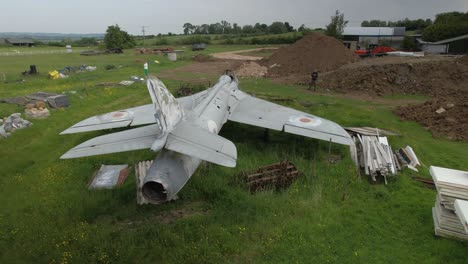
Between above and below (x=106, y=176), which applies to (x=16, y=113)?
above

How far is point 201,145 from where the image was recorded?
8.31 m

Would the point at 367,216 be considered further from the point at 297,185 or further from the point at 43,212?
the point at 43,212

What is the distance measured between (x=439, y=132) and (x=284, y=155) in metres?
9.94

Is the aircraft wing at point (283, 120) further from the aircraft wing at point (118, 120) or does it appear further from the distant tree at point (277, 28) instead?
the distant tree at point (277, 28)

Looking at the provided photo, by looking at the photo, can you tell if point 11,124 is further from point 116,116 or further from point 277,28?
point 277,28

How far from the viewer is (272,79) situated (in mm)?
34750

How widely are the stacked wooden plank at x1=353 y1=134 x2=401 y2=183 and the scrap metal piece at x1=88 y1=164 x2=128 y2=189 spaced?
387 inches

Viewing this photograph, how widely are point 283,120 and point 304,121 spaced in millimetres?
1007

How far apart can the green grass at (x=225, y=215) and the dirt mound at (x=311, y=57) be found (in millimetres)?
23533

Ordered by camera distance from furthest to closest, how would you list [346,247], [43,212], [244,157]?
[244,157], [43,212], [346,247]

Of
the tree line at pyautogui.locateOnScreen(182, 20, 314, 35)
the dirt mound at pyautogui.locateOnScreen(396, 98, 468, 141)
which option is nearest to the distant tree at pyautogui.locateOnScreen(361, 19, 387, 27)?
the tree line at pyautogui.locateOnScreen(182, 20, 314, 35)

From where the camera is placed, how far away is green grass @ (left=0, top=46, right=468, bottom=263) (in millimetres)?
8305

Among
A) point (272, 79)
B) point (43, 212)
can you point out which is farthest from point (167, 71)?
point (43, 212)

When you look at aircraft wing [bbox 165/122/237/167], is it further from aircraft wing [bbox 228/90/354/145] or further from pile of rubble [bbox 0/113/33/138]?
pile of rubble [bbox 0/113/33/138]
